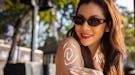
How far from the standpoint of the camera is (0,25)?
3466 cm

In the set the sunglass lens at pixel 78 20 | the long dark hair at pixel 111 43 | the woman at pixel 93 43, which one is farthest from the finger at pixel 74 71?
the sunglass lens at pixel 78 20

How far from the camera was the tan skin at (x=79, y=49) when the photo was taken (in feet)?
5.21

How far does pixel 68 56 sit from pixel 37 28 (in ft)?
22.5

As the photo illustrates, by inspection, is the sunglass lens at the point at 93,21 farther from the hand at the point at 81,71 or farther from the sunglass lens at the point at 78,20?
the hand at the point at 81,71

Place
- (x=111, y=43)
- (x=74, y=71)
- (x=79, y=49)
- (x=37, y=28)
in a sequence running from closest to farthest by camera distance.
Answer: (x=74, y=71) < (x=79, y=49) < (x=111, y=43) < (x=37, y=28)

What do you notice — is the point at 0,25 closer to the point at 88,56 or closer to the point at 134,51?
the point at 134,51

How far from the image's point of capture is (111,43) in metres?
1.82

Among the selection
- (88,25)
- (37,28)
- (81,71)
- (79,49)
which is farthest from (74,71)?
(37,28)

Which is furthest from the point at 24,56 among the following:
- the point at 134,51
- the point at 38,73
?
the point at 134,51

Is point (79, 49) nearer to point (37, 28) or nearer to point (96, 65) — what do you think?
point (96, 65)

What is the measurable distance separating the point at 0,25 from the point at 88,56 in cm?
3361

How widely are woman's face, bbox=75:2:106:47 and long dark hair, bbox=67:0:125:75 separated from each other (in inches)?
1.0

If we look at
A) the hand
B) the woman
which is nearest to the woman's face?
the woman

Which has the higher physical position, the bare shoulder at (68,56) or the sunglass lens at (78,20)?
the sunglass lens at (78,20)
